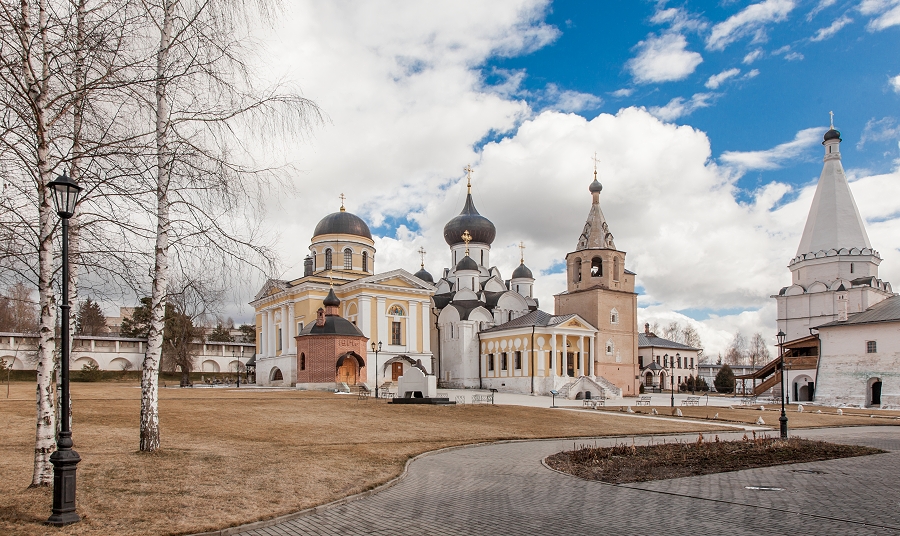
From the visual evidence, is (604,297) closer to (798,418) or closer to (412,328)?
(412,328)

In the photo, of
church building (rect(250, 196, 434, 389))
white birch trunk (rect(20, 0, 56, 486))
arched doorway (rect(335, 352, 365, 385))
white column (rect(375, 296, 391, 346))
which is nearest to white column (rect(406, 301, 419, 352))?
church building (rect(250, 196, 434, 389))

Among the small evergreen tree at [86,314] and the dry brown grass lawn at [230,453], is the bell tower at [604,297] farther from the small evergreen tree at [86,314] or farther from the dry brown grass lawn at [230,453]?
the small evergreen tree at [86,314]


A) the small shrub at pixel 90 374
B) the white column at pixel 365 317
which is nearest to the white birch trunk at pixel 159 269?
the white column at pixel 365 317

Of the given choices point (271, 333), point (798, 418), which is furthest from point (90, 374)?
point (798, 418)

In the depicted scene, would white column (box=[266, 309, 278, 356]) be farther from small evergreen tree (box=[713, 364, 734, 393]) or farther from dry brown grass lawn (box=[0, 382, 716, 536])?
small evergreen tree (box=[713, 364, 734, 393])

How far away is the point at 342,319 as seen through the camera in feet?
149

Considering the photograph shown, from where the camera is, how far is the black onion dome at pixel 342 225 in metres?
55.6

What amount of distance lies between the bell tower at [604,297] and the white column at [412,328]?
1152 cm

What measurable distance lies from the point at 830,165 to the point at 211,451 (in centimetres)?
5520

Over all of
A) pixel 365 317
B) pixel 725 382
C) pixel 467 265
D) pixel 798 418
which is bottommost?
pixel 725 382

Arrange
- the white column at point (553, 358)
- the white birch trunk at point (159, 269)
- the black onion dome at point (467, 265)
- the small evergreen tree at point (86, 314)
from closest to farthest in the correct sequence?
the white birch trunk at point (159, 269), the small evergreen tree at point (86, 314), the white column at point (553, 358), the black onion dome at point (467, 265)

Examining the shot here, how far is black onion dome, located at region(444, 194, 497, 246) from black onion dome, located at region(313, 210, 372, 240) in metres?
9.07

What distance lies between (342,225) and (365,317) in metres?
9.98

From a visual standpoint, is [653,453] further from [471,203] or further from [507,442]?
[471,203]
